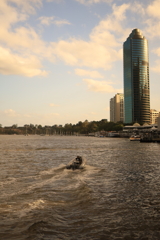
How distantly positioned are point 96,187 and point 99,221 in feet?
27.8

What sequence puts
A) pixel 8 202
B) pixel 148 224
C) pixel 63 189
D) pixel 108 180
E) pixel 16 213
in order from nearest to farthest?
pixel 148 224 < pixel 16 213 < pixel 8 202 < pixel 63 189 < pixel 108 180

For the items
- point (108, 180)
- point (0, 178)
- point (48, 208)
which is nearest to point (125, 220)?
point (48, 208)

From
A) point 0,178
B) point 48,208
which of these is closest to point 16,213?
point 48,208

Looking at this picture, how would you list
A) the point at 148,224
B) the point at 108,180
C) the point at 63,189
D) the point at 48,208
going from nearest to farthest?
the point at 148,224
the point at 48,208
the point at 63,189
the point at 108,180

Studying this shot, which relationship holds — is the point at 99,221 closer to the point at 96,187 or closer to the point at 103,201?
the point at 103,201

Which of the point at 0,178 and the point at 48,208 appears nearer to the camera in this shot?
the point at 48,208

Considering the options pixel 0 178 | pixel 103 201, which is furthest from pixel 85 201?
pixel 0 178

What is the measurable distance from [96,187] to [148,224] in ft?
29.6

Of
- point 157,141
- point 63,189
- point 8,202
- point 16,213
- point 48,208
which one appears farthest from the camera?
point 157,141

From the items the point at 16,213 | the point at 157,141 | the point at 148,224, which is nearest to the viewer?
the point at 148,224

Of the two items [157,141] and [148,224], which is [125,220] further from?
[157,141]

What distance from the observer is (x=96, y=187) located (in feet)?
70.9

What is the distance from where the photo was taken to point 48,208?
50.2ft

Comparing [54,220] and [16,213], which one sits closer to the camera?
[54,220]
